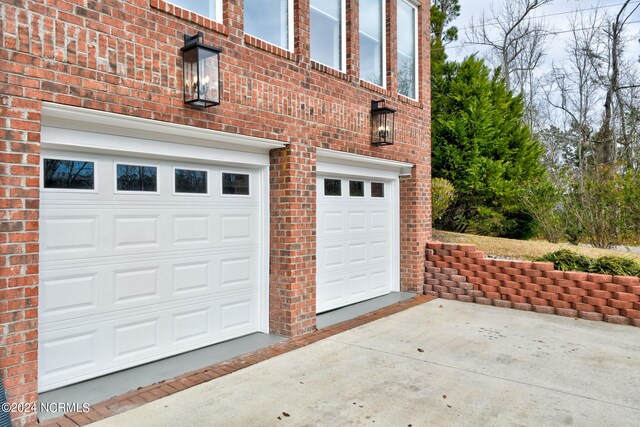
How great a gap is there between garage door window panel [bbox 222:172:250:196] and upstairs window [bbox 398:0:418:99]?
354 cm

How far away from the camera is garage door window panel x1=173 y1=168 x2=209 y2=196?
445 cm

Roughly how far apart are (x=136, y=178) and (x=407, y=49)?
17.5 feet

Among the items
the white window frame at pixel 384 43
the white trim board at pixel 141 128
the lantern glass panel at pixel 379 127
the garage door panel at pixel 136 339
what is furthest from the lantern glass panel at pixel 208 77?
the white window frame at pixel 384 43

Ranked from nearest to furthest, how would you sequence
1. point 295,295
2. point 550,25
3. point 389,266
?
1. point 295,295
2. point 389,266
3. point 550,25

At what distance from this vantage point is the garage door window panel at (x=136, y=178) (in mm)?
3986

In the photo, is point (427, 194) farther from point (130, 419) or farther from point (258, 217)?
point (130, 419)

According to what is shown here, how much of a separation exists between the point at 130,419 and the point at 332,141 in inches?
150

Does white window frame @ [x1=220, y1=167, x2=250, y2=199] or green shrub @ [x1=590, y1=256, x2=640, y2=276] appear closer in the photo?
white window frame @ [x1=220, y1=167, x2=250, y2=199]

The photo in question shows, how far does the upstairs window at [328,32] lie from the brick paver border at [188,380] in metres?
3.42

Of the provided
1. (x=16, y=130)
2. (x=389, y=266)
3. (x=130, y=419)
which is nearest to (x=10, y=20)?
(x=16, y=130)

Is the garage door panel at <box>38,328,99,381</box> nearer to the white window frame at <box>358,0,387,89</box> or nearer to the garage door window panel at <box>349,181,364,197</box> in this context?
the garage door window panel at <box>349,181,364,197</box>

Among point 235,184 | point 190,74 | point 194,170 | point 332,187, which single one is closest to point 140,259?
point 194,170

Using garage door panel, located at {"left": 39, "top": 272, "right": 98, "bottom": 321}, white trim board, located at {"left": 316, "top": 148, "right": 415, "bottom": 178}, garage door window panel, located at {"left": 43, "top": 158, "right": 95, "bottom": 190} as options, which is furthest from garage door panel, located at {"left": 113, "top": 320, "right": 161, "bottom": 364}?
white trim board, located at {"left": 316, "top": 148, "right": 415, "bottom": 178}

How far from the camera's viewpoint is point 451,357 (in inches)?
177
